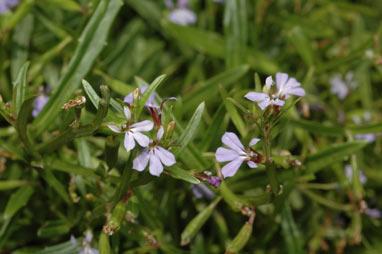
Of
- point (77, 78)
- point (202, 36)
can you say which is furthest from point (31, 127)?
point (202, 36)

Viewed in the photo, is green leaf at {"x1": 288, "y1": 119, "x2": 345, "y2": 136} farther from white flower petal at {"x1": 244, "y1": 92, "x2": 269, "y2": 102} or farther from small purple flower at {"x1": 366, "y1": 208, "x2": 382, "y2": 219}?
white flower petal at {"x1": 244, "y1": 92, "x2": 269, "y2": 102}

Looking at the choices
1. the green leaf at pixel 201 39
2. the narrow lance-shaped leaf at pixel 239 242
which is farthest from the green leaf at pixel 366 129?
the narrow lance-shaped leaf at pixel 239 242

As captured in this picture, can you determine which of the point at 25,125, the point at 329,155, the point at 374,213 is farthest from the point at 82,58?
the point at 374,213

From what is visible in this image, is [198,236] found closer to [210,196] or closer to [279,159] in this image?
[210,196]

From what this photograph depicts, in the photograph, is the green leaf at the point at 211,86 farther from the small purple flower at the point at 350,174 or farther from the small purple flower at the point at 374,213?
the small purple flower at the point at 374,213

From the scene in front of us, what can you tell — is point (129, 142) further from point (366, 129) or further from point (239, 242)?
point (366, 129)

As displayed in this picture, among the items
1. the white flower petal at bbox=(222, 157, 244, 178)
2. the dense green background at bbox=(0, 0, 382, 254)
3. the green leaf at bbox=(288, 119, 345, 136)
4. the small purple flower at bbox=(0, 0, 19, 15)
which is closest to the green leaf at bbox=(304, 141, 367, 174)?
the dense green background at bbox=(0, 0, 382, 254)

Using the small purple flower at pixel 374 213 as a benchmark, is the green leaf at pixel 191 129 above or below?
above
